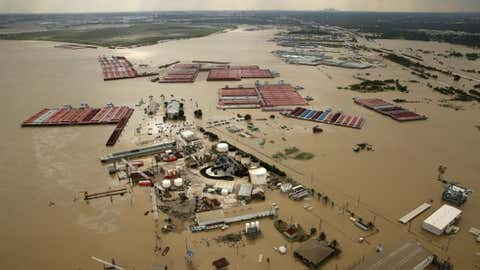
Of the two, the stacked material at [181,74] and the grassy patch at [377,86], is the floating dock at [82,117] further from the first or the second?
the grassy patch at [377,86]

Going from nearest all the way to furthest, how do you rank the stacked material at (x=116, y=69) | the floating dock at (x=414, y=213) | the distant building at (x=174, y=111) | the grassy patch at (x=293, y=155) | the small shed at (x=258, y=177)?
the floating dock at (x=414, y=213)
the small shed at (x=258, y=177)
the grassy patch at (x=293, y=155)
the distant building at (x=174, y=111)
the stacked material at (x=116, y=69)

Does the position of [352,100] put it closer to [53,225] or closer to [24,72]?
[53,225]

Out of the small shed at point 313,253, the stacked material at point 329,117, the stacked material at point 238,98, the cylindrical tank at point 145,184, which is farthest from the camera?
the stacked material at point 238,98

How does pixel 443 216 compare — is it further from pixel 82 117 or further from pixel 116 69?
pixel 116 69

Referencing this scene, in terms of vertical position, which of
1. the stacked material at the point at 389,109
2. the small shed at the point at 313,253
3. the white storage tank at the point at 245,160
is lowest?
the small shed at the point at 313,253

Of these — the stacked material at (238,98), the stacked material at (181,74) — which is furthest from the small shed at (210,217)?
the stacked material at (181,74)

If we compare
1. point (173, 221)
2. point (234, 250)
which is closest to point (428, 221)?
point (234, 250)

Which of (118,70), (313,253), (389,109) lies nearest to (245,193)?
(313,253)
